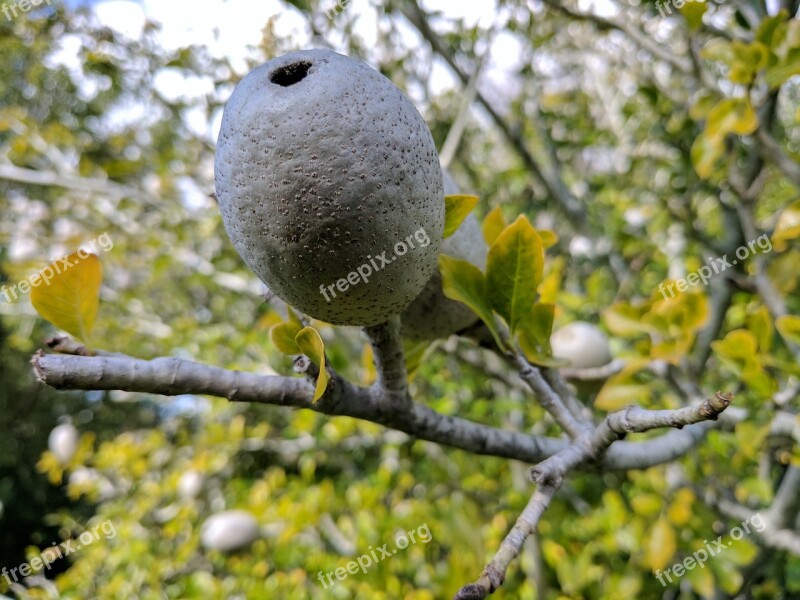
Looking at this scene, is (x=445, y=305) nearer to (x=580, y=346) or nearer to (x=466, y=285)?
(x=466, y=285)

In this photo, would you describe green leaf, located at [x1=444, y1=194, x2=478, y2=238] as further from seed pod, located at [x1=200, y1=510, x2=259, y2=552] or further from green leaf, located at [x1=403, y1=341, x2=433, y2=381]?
seed pod, located at [x1=200, y1=510, x2=259, y2=552]

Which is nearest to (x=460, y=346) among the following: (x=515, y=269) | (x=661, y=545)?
(x=661, y=545)

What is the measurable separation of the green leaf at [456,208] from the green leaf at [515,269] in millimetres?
58

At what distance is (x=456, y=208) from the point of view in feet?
1.84

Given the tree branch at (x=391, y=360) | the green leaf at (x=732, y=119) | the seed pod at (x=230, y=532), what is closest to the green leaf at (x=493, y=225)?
the tree branch at (x=391, y=360)

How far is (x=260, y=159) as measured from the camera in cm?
43

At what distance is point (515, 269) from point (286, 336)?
247 millimetres

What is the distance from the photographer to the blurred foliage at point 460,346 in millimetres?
1154

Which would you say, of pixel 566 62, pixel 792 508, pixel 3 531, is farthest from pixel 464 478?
pixel 3 531

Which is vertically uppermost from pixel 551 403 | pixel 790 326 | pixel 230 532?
pixel 551 403

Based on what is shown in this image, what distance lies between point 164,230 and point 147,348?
818 millimetres

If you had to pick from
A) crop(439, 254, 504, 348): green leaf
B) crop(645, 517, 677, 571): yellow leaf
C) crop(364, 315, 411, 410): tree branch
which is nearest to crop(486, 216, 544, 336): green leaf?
crop(439, 254, 504, 348): green leaf

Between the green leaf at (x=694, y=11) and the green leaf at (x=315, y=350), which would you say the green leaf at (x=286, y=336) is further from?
the green leaf at (x=694, y=11)

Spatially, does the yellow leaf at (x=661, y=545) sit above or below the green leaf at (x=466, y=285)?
below
